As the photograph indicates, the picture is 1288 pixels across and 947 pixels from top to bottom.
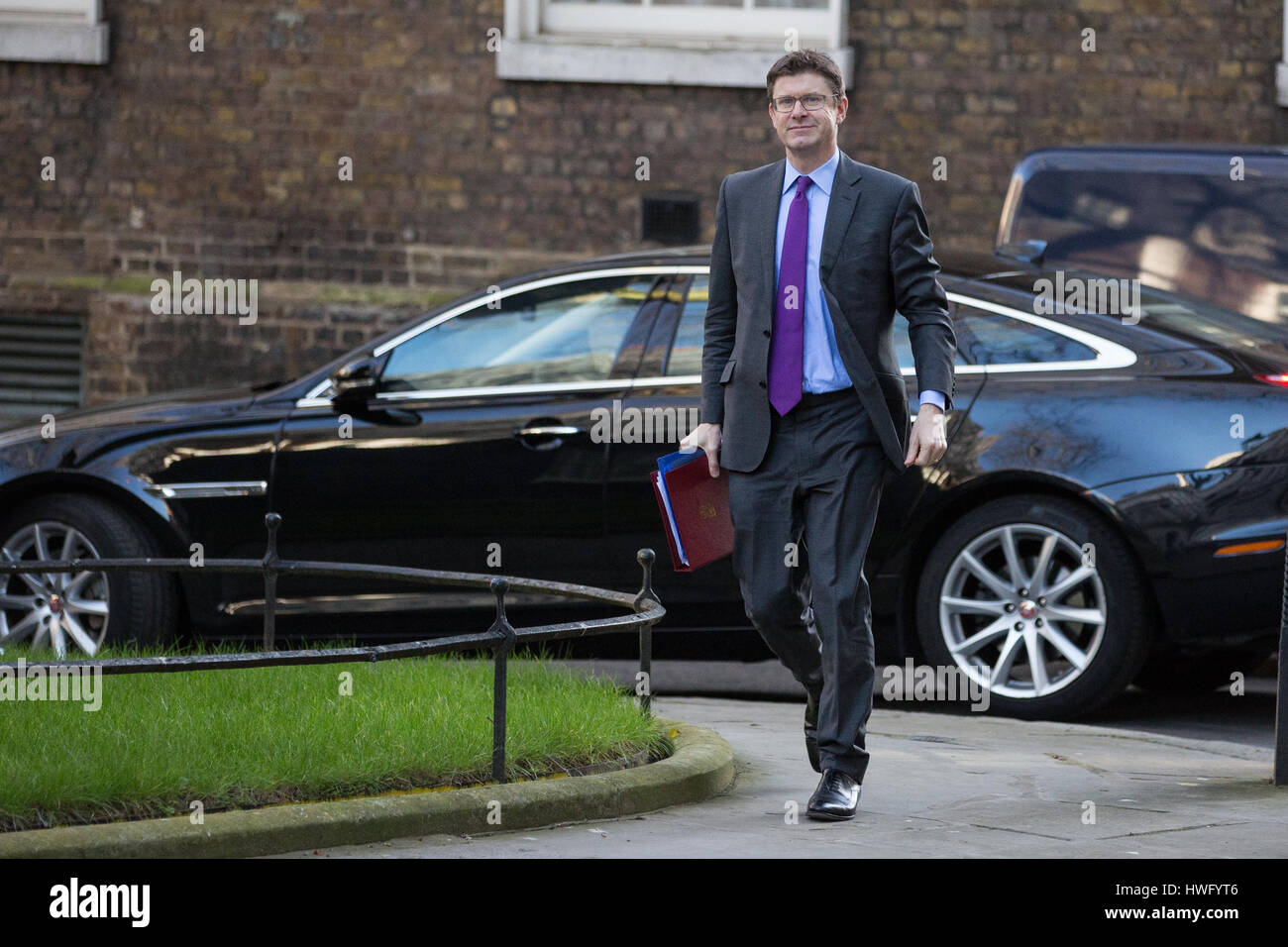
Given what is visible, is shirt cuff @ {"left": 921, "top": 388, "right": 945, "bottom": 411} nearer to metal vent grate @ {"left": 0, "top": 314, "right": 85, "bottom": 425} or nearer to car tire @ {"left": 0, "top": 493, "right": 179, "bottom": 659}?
car tire @ {"left": 0, "top": 493, "right": 179, "bottom": 659}

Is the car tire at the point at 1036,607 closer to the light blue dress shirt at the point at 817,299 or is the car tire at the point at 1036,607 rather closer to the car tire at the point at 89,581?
the light blue dress shirt at the point at 817,299

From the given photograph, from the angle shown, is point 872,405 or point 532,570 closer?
point 872,405

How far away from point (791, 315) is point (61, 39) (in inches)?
366

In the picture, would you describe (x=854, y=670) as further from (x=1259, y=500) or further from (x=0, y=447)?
(x=0, y=447)

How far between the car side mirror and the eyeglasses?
2.91 m

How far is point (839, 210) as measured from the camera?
17.0 ft

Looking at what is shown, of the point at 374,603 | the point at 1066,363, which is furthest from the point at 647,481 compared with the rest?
the point at 1066,363

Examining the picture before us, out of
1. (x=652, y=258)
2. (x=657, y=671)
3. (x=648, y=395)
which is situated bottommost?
(x=657, y=671)

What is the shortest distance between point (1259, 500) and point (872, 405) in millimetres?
2327

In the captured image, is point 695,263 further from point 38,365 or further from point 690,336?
point 38,365

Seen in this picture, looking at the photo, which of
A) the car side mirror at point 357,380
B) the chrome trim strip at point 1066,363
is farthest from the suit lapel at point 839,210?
the car side mirror at point 357,380
